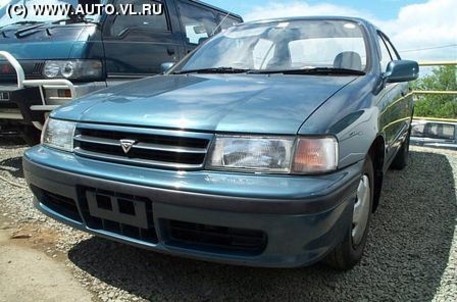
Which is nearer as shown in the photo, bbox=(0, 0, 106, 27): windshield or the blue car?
the blue car

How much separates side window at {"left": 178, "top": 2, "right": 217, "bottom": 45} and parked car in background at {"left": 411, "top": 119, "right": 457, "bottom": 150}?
3.60m

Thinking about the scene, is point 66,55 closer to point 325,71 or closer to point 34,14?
point 34,14

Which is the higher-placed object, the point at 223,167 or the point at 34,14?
the point at 34,14

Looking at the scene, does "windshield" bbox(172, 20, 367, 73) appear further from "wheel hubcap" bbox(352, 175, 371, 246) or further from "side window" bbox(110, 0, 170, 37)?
"side window" bbox(110, 0, 170, 37)

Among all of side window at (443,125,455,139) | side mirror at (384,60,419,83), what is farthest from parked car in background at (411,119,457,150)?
side mirror at (384,60,419,83)

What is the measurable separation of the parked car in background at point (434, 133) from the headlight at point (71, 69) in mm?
4947

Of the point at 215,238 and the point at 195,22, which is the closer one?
the point at 215,238

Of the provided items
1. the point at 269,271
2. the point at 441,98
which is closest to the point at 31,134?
the point at 269,271

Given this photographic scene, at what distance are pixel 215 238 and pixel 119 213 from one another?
0.47m

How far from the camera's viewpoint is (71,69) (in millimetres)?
3885

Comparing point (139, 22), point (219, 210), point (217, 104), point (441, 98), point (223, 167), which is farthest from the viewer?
point (441, 98)

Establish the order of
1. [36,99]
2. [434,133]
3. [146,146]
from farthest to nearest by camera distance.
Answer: [434,133] < [36,99] < [146,146]

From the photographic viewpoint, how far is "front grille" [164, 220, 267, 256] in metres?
1.87

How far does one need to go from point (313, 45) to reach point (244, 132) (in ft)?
4.77
